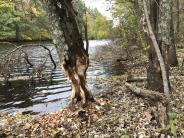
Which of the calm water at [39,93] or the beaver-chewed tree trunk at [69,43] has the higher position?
the beaver-chewed tree trunk at [69,43]

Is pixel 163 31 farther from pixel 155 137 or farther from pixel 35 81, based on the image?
pixel 35 81

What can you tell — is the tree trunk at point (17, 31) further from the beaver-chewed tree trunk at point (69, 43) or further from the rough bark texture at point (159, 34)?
the rough bark texture at point (159, 34)

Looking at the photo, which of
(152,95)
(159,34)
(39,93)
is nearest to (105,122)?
(152,95)

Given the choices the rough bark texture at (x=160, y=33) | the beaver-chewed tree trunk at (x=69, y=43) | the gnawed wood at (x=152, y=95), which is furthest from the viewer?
the beaver-chewed tree trunk at (x=69, y=43)

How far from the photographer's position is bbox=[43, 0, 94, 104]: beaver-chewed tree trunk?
10.3 m

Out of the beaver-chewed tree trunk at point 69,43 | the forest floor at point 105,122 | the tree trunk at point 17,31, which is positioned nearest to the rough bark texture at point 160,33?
the forest floor at point 105,122

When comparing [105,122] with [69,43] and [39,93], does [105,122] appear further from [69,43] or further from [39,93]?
[39,93]

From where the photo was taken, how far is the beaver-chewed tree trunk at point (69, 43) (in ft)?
33.7

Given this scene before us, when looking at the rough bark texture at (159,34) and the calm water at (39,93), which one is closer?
the rough bark texture at (159,34)

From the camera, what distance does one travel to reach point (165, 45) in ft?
30.0

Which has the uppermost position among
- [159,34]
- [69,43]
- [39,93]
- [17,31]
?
[17,31]

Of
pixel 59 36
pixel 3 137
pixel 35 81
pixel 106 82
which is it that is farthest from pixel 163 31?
pixel 35 81

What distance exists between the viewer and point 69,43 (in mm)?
10484

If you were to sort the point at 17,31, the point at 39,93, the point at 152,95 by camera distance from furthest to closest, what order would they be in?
1. the point at 17,31
2. the point at 39,93
3. the point at 152,95
